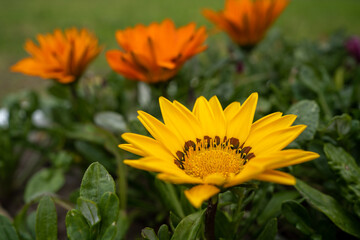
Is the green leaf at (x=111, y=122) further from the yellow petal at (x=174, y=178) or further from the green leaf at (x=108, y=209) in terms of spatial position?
the yellow petal at (x=174, y=178)

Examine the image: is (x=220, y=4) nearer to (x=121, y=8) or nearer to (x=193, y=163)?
(x=121, y=8)

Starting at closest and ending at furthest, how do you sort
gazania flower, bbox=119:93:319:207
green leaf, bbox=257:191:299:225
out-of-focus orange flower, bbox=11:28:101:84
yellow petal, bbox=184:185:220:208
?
yellow petal, bbox=184:185:220:208, gazania flower, bbox=119:93:319:207, green leaf, bbox=257:191:299:225, out-of-focus orange flower, bbox=11:28:101:84

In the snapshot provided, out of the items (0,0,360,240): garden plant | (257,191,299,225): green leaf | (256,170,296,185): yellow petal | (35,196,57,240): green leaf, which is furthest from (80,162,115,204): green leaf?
(257,191,299,225): green leaf

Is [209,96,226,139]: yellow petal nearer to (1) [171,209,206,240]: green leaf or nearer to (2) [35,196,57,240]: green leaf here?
(1) [171,209,206,240]: green leaf

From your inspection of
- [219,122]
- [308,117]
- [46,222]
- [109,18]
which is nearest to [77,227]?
[46,222]

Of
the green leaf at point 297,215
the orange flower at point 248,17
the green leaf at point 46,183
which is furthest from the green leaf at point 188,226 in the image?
the orange flower at point 248,17

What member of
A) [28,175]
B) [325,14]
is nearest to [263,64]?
[28,175]
